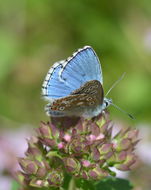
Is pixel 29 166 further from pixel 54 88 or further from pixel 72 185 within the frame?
pixel 54 88

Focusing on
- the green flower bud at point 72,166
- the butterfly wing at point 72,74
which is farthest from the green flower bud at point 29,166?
the butterfly wing at point 72,74

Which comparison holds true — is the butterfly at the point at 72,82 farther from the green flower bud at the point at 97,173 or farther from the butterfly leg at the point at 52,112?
the green flower bud at the point at 97,173

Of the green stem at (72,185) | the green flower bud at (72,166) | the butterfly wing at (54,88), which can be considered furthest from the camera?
the butterfly wing at (54,88)

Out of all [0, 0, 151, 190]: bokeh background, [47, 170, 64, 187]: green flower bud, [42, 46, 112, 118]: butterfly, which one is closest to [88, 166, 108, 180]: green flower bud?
[47, 170, 64, 187]: green flower bud

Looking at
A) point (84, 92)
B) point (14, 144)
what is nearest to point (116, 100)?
point (14, 144)

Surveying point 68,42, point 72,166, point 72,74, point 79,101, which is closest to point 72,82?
point 72,74

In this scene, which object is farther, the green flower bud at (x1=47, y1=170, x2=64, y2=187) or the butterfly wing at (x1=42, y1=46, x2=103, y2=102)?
the butterfly wing at (x1=42, y1=46, x2=103, y2=102)

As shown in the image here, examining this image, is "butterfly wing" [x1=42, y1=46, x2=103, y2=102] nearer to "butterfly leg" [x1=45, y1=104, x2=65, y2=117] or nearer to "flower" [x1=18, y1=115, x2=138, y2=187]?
"butterfly leg" [x1=45, y1=104, x2=65, y2=117]
